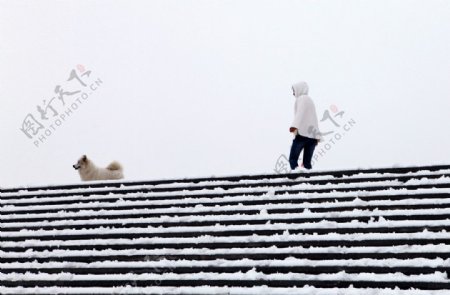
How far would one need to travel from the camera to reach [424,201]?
8141mm

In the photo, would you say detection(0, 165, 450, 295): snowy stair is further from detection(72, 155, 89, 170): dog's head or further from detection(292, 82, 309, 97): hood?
detection(72, 155, 89, 170): dog's head

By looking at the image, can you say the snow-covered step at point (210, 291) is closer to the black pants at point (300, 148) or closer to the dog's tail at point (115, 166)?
the black pants at point (300, 148)

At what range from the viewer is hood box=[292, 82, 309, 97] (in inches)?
Result: 442

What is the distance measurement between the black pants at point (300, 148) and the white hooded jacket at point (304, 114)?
0.31ft

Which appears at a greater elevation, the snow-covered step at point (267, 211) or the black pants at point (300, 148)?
the black pants at point (300, 148)

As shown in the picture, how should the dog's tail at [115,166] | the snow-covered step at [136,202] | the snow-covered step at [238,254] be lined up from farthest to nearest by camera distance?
the dog's tail at [115,166] → the snow-covered step at [136,202] → the snow-covered step at [238,254]

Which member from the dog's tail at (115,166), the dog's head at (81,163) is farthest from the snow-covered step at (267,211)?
the dog's tail at (115,166)

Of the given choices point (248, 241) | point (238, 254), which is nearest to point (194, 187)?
point (248, 241)

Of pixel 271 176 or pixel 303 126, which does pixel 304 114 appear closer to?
pixel 303 126

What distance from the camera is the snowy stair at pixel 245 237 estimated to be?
738cm

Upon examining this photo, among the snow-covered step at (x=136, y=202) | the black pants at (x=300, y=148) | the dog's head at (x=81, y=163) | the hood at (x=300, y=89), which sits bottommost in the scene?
the snow-covered step at (x=136, y=202)

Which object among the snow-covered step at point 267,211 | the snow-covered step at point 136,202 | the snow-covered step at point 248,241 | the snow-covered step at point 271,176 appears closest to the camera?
the snow-covered step at point 248,241

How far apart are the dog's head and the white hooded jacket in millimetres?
5283

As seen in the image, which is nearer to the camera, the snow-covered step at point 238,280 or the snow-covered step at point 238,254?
the snow-covered step at point 238,280
